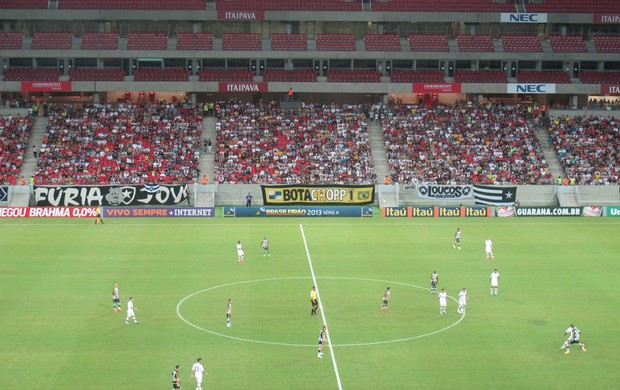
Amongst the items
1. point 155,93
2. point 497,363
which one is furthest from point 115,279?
point 155,93

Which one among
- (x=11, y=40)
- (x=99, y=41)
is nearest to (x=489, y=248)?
(x=99, y=41)

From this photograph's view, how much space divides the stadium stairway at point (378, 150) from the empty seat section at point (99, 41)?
2765cm

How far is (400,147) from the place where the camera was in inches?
3132

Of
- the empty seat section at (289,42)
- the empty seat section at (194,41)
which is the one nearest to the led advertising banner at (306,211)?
the empty seat section at (289,42)

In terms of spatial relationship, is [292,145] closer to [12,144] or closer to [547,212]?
[547,212]

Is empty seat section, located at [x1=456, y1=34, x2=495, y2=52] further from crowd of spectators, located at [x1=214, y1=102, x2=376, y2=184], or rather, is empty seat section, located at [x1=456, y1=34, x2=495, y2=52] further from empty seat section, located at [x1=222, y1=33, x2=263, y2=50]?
empty seat section, located at [x1=222, y1=33, x2=263, y2=50]

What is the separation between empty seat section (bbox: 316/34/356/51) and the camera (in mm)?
87625

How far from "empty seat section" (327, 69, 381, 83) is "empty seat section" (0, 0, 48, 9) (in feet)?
99.7

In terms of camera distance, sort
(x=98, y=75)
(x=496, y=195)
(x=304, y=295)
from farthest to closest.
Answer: (x=98, y=75), (x=496, y=195), (x=304, y=295)

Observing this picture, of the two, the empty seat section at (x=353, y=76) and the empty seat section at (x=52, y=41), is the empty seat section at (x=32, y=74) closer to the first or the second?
the empty seat section at (x=52, y=41)

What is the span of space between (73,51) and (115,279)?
45544 mm

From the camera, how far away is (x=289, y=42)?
87.9m

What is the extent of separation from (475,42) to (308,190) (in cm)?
2956

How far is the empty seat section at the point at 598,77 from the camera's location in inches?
3479
